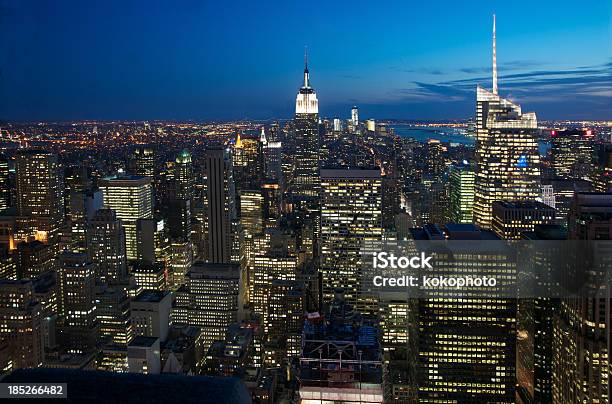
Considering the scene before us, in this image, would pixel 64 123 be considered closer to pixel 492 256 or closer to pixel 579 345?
pixel 492 256

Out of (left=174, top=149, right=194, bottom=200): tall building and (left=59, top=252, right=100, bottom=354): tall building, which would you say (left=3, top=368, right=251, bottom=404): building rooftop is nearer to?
(left=59, top=252, right=100, bottom=354): tall building

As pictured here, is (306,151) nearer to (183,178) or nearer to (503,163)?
(183,178)

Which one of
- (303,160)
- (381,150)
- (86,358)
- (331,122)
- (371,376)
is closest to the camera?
(371,376)

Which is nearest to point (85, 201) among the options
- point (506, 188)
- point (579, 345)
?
point (506, 188)

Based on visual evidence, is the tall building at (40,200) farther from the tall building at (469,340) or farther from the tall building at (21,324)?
the tall building at (469,340)

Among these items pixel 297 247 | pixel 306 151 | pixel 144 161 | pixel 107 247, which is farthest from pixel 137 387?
pixel 306 151

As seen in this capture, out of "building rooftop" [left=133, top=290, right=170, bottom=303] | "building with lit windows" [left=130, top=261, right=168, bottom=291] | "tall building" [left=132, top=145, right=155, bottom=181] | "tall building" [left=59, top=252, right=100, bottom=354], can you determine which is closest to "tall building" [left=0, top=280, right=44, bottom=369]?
"tall building" [left=59, top=252, right=100, bottom=354]
